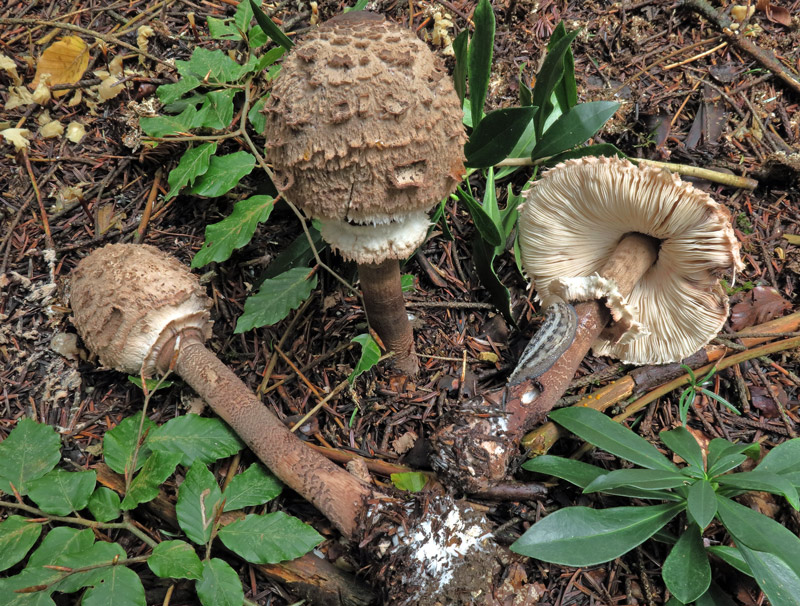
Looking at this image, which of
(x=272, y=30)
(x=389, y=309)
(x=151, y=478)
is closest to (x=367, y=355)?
(x=389, y=309)

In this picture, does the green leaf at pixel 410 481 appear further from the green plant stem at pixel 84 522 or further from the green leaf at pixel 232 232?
the green leaf at pixel 232 232

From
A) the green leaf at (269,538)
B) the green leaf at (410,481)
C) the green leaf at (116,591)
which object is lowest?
the green leaf at (410,481)

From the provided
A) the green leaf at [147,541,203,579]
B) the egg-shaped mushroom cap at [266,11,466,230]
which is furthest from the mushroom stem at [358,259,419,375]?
the green leaf at [147,541,203,579]

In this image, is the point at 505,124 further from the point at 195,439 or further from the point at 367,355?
the point at 195,439

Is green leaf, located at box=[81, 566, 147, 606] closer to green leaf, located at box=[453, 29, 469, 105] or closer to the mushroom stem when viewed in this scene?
the mushroom stem

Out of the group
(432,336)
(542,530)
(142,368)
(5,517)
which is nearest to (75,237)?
(142,368)

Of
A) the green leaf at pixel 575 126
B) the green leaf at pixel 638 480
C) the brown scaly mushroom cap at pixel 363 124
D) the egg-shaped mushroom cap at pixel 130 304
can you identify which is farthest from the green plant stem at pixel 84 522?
the green leaf at pixel 575 126
